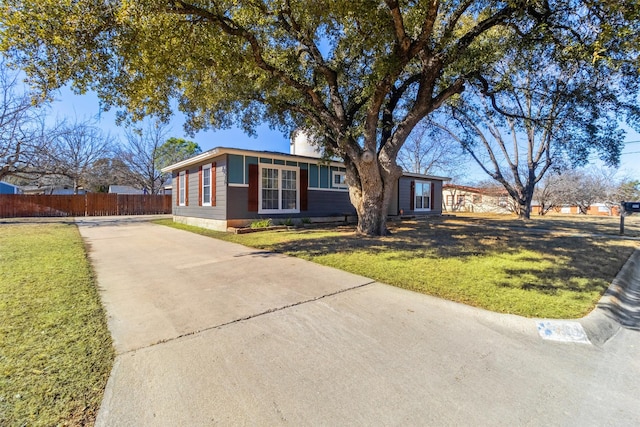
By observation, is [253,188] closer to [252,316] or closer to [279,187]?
[279,187]

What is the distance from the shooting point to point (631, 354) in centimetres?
275

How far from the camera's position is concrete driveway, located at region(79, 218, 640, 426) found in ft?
6.26

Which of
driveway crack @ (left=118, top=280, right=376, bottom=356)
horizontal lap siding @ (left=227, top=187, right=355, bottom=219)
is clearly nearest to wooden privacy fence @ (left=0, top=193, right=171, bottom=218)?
horizontal lap siding @ (left=227, top=187, right=355, bottom=219)

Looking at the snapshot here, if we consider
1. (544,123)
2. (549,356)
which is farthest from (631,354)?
(544,123)

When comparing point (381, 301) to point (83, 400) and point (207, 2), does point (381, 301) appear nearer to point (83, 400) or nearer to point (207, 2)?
point (83, 400)

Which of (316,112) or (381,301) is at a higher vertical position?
(316,112)

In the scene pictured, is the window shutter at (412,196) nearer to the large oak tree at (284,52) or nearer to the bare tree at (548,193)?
the large oak tree at (284,52)

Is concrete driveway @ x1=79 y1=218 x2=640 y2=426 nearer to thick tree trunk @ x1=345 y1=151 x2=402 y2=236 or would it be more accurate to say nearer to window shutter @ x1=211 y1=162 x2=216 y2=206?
thick tree trunk @ x1=345 y1=151 x2=402 y2=236

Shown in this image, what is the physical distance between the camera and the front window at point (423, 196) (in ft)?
61.9

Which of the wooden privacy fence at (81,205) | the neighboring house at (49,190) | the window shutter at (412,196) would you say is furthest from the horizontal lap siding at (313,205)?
the neighboring house at (49,190)

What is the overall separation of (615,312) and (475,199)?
29413 millimetres

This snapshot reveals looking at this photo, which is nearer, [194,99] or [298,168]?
[194,99]

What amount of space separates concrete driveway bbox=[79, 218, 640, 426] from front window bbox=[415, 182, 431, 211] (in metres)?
15.5

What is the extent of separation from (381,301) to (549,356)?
170cm
